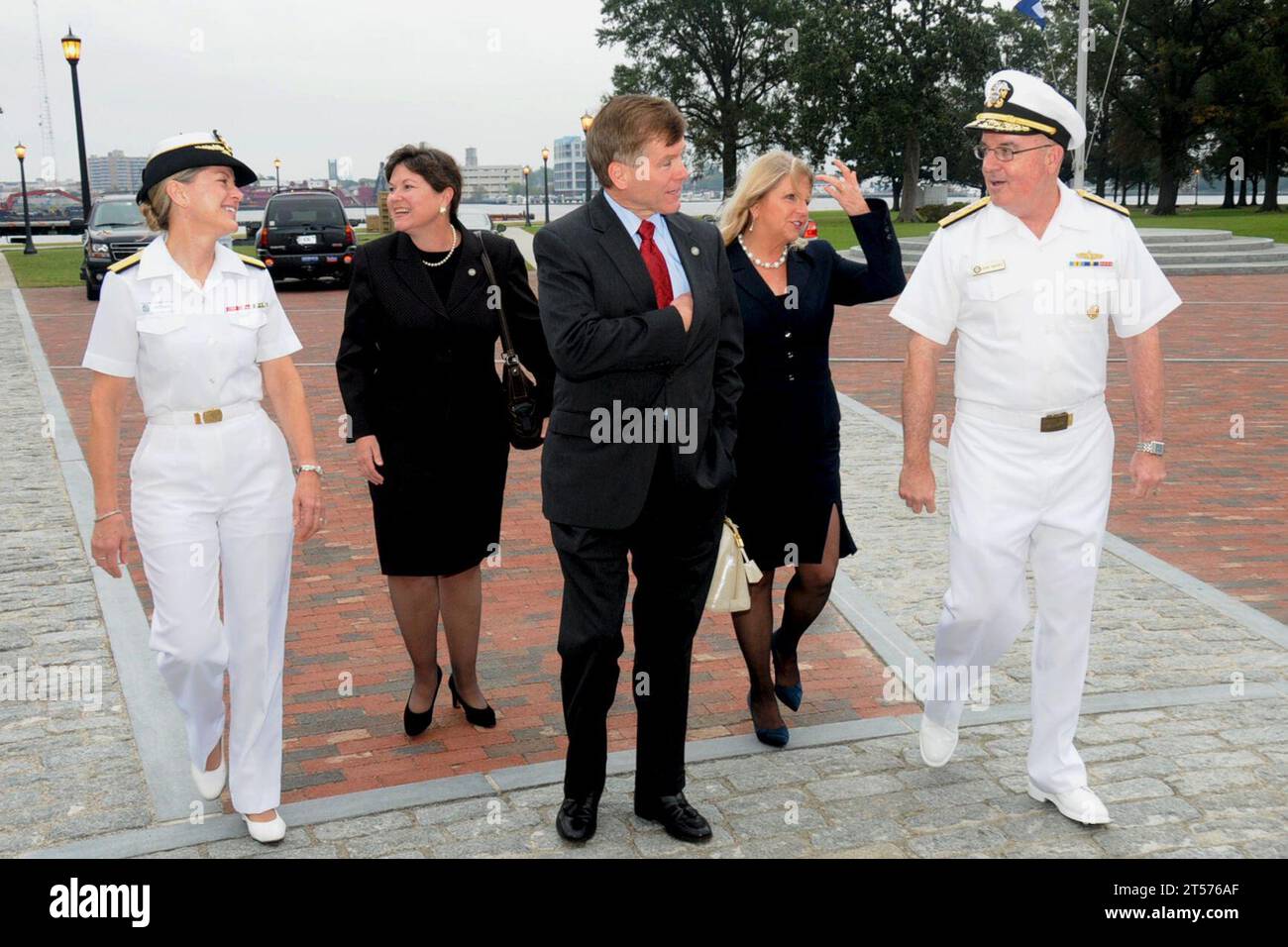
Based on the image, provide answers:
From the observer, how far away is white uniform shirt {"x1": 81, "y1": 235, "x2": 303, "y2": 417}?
3.72m

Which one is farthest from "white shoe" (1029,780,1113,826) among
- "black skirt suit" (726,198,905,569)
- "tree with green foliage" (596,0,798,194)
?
"tree with green foliage" (596,0,798,194)

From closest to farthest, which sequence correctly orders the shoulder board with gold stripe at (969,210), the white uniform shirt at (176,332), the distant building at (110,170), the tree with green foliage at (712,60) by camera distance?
the white uniform shirt at (176,332), the shoulder board with gold stripe at (969,210), the tree with green foliage at (712,60), the distant building at (110,170)

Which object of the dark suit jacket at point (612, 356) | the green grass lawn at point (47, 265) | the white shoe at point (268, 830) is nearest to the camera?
the dark suit jacket at point (612, 356)

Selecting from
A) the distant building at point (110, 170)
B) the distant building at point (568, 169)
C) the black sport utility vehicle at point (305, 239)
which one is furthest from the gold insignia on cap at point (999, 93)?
the distant building at point (110, 170)

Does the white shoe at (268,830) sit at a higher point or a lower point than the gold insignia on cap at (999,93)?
lower

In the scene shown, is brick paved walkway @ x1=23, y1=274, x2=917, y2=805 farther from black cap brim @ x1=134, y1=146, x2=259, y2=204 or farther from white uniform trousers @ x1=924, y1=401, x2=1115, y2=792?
black cap brim @ x1=134, y1=146, x2=259, y2=204

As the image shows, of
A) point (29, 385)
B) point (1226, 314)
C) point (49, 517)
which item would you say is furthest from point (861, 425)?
point (1226, 314)

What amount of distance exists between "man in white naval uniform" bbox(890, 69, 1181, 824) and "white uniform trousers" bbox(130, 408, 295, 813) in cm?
202

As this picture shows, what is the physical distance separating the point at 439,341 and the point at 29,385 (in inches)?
413

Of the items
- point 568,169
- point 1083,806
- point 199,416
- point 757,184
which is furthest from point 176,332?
point 568,169

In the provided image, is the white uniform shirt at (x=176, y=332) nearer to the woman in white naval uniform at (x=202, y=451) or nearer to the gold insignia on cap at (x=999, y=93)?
the woman in white naval uniform at (x=202, y=451)

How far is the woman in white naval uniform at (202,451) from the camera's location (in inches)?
148

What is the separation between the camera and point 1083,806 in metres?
3.90

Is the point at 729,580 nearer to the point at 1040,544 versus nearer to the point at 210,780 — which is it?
the point at 1040,544
